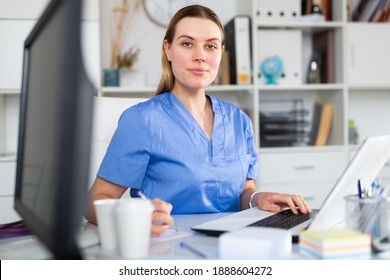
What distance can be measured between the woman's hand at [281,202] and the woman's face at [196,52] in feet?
1.23

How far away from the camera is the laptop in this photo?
77 centimetres

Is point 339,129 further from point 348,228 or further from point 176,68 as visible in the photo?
point 348,228

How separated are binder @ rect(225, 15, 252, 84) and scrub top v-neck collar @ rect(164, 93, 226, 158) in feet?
4.52

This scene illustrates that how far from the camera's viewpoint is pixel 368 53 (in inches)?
112

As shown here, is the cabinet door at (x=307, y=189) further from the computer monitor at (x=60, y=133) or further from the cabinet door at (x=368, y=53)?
the computer monitor at (x=60, y=133)

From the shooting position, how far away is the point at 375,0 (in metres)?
2.84

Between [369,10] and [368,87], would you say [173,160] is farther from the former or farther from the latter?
[369,10]

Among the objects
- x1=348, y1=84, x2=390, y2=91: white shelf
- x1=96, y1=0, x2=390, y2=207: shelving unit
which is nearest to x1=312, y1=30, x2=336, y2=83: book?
x1=96, y1=0, x2=390, y2=207: shelving unit

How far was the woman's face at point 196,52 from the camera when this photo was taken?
1.29m

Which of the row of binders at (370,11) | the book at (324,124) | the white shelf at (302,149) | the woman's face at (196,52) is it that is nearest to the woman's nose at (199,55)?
the woman's face at (196,52)

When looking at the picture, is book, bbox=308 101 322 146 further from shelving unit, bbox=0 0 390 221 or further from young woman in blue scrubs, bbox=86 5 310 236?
young woman in blue scrubs, bbox=86 5 310 236

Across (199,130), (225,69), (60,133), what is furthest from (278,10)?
(60,133)

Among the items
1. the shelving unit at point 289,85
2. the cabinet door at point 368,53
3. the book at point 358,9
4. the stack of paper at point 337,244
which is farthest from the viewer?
the book at point 358,9
